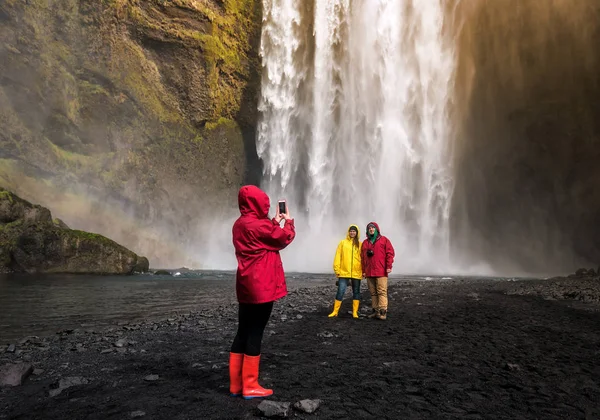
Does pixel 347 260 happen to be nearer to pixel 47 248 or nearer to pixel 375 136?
pixel 47 248

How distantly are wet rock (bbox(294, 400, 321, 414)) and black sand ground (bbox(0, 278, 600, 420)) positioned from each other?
5cm

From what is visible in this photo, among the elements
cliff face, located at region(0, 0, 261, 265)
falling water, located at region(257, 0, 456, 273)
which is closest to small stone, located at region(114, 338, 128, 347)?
falling water, located at region(257, 0, 456, 273)

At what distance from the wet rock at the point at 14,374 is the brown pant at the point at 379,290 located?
5.94 meters

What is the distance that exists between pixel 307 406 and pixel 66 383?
264cm

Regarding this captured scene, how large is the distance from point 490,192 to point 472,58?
1390 cm

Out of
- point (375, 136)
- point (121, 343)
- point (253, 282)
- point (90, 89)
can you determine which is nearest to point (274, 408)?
point (253, 282)

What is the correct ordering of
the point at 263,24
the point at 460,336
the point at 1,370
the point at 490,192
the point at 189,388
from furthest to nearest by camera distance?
the point at 263,24
the point at 490,192
the point at 460,336
the point at 1,370
the point at 189,388

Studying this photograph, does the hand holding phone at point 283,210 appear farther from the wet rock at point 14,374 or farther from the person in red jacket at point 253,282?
the wet rock at point 14,374

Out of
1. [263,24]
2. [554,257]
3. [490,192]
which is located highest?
[263,24]

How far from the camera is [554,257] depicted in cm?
3981

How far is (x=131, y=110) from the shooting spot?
43938 millimetres

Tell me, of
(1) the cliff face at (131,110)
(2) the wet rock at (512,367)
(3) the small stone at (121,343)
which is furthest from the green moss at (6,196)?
(2) the wet rock at (512,367)

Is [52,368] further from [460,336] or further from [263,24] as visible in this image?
[263,24]

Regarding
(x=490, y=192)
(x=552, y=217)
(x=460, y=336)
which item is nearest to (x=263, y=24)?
(x=490, y=192)
